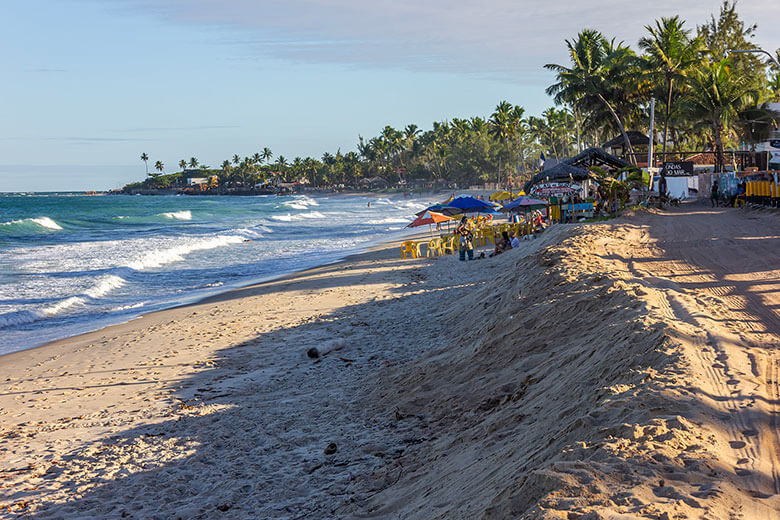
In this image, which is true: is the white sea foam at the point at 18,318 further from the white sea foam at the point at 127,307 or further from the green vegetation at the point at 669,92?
the green vegetation at the point at 669,92

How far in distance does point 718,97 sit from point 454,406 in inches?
1468

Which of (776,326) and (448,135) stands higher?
(448,135)

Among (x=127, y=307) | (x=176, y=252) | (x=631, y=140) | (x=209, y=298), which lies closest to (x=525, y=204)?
(x=209, y=298)

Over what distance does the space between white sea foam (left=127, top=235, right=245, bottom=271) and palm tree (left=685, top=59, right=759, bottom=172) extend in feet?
98.0

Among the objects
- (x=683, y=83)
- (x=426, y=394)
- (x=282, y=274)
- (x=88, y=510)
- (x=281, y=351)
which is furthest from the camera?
(x=683, y=83)

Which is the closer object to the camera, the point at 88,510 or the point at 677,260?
the point at 88,510

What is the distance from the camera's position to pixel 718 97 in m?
37.4

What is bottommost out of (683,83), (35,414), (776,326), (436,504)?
(35,414)

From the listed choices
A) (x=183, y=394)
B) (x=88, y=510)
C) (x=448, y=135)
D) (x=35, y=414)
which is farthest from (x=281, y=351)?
(x=448, y=135)

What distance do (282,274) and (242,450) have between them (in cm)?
1748

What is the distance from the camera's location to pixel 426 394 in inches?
316

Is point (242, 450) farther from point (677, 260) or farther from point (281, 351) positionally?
point (677, 260)

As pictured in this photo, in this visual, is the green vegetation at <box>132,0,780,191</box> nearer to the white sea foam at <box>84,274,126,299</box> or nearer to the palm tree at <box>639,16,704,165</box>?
the palm tree at <box>639,16,704,165</box>

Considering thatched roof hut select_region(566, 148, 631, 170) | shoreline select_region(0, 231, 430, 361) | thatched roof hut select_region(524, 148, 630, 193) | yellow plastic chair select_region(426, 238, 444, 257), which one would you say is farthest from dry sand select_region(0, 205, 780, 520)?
thatched roof hut select_region(566, 148, 631, 170)
